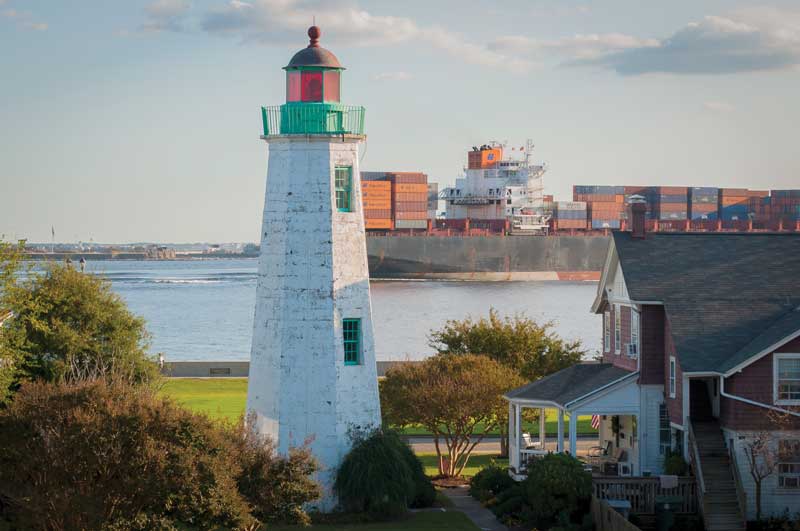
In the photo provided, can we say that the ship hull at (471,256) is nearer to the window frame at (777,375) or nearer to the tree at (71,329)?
the tree at (71,329)

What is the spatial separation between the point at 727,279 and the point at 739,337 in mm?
2212

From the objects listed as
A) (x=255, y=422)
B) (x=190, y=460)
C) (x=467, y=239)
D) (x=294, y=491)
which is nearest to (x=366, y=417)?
(x=255, y=422)

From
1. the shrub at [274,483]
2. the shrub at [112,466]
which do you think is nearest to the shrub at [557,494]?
the shrub at [274,483]

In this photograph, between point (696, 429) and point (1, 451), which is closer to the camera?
point (1, 451)

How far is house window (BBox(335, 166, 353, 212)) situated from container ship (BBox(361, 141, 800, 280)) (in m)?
131

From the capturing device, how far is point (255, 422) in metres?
23.7

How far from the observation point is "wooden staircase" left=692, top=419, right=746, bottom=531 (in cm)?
2253

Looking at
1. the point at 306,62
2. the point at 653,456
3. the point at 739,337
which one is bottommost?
the point at 653,456

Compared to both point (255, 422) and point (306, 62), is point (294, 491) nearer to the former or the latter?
point (255, 422)

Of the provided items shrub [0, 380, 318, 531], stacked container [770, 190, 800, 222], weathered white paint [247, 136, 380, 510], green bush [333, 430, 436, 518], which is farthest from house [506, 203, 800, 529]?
stacked container [770, 190, 800, 222]

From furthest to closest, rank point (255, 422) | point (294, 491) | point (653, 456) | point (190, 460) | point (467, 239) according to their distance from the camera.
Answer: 1. point (467, 239)
2. point (653, 456)
3. point (255, 422)
4. point (294, 491)
5. point (190, 460)

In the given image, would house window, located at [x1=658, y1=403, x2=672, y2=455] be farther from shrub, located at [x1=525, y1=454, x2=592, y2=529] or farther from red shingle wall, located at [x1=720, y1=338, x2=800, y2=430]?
shrub, located at [x1=525, y1=454, x2=592, y2=529]

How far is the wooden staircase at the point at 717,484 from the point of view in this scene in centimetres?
2253

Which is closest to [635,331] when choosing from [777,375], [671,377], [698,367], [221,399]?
[671,377]
